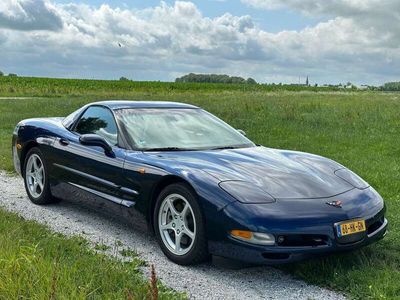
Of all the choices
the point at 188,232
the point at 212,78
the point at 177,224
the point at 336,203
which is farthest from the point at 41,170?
the point at 212,78

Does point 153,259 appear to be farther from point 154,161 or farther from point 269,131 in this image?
point 269,131

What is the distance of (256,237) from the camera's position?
143 inches

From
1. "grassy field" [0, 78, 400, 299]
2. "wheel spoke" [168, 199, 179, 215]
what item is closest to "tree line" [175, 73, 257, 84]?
"grassy field" [0, 78, 400, 299]

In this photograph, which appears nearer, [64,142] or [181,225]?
[181,225]

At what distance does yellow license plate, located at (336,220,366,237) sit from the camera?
3.74 meters

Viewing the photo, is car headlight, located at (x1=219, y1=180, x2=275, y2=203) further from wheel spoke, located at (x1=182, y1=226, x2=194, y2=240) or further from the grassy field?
the grassy field

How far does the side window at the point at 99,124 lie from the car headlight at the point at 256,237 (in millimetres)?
1808

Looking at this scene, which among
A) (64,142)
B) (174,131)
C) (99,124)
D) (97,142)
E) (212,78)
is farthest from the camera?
(212,78)

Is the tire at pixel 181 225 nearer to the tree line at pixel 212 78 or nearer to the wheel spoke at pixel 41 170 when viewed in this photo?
the wheel spoke at pixel 41 170

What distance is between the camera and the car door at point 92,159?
476 cm

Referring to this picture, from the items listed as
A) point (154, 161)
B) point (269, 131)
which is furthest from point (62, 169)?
point (269, 131)

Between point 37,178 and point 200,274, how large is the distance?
9.91ft

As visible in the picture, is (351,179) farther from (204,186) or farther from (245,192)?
(204,186)

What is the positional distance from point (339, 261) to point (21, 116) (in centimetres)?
1551
